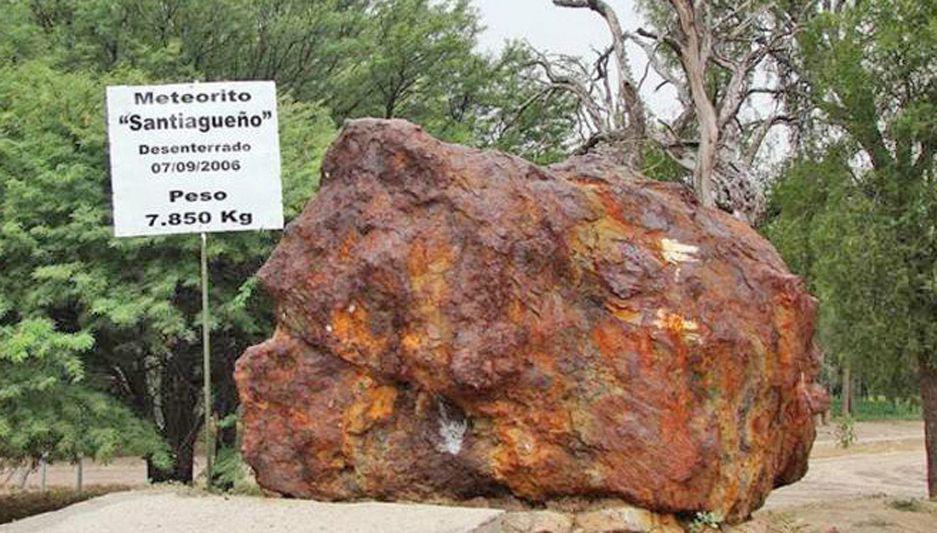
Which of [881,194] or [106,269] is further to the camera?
[881,194]

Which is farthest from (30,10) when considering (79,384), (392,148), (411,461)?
(411,461)

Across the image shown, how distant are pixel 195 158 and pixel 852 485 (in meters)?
17.1

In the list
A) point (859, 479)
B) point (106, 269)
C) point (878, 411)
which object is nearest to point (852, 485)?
point (859, 479)

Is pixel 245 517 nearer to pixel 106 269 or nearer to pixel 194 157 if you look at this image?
pixel 194 157

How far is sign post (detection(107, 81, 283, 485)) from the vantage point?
25.2 feet

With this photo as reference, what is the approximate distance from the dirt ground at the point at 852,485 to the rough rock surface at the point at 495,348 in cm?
62

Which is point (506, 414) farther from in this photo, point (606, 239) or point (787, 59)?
point (787, 59)

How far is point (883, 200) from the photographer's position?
47.3ft

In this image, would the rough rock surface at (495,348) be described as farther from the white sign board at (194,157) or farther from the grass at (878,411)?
the grass at (878,411)

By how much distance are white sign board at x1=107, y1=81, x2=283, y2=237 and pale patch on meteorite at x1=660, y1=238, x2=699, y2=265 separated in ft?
8.90

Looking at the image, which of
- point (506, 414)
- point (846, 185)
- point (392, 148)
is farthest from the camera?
point (846, 185)

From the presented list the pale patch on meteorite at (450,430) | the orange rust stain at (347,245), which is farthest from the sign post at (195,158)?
the pale patch on meteorite at (450,430)

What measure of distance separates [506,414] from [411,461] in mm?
684

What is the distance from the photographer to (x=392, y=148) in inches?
284
